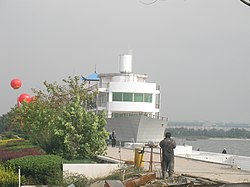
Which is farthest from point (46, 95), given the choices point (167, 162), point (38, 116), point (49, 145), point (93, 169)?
point (167, 162)

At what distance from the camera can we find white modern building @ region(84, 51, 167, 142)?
137ft

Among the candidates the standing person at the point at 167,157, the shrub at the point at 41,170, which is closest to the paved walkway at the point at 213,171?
the standing person at the point at 167,157

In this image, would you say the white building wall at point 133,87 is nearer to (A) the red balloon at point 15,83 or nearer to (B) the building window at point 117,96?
(B) the building window at point 117,96

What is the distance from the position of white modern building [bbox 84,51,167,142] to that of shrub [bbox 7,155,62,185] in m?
24.3

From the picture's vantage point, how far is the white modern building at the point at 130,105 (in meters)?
41.7

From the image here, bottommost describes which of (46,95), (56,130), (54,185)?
(54,185)

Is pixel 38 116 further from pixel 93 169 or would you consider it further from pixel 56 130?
pixel 93 169

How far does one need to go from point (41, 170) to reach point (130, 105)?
86.0ft

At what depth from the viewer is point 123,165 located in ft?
55.9

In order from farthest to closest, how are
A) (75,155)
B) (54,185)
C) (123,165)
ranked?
(75,155), (123,165), (54,185)

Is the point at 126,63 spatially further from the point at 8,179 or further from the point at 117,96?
the point at 8,179

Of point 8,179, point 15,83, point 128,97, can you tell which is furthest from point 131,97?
point 8,179

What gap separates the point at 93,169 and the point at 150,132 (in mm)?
25772

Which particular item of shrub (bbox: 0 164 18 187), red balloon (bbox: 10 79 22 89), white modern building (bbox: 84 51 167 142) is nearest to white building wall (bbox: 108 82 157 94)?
white modern building (bbox: 84 51 167 142)
